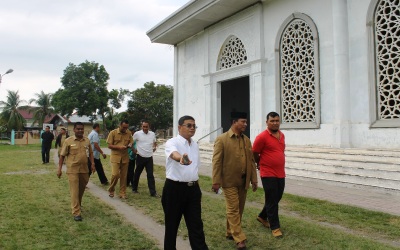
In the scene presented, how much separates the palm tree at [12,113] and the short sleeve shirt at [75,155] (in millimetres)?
46595

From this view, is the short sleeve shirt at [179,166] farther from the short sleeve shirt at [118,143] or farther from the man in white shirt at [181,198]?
the short sleeve shirt at [118,143]

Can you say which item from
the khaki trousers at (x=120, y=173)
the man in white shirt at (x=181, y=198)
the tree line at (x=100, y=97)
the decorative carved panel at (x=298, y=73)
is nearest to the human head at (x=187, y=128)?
the man in white shirt at (x=181, y=198)

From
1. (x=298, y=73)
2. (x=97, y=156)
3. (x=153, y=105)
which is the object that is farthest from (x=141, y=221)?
(x=153, y=105)

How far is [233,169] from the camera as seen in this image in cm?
441

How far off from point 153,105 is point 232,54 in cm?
2494

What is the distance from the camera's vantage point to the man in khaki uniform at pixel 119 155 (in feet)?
23.7

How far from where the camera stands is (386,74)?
9.46 m

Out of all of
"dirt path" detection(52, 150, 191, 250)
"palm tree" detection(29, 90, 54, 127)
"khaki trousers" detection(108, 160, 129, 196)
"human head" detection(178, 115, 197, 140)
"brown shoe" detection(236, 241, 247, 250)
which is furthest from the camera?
"palm tree" detection(29, 90, 54, 127)

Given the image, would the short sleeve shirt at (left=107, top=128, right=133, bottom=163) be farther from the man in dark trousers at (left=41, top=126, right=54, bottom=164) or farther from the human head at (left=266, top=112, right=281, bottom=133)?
the man in dark trousers at (left=41, top=126, right=54, bottom=164)

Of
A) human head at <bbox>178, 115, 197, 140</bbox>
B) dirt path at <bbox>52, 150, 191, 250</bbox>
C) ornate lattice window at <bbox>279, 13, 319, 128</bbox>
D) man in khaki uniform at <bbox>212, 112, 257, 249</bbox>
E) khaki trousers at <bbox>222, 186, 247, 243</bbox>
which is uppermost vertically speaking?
ornate lattice window at <bbox>279, 13, 319, 128</bbox>

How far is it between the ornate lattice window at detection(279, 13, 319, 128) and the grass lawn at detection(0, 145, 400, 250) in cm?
503

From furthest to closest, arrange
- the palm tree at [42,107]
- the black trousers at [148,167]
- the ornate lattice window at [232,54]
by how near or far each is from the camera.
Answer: the palm tree at [42,107], the ornate lattice window at [232,54], the black trousers at [148,167]

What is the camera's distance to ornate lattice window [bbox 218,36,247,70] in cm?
1432

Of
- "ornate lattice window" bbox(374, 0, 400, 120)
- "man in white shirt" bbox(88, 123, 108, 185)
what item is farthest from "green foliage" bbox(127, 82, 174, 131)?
"ornate lattice window" bbox(374, 0, 400, 120)
